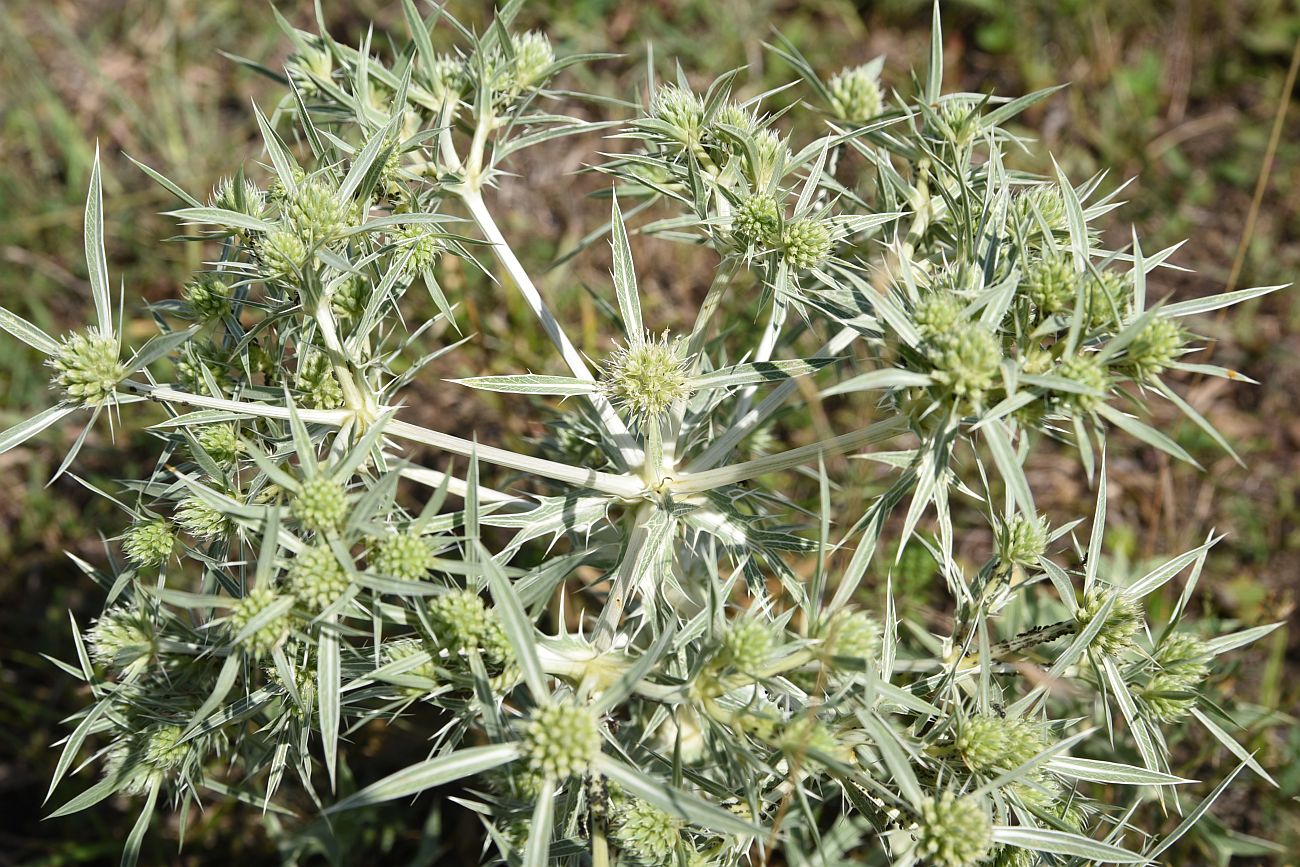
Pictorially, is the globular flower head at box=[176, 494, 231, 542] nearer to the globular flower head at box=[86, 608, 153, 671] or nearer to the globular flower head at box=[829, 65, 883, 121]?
the globular flower head at box=[86, 608, 153, 671]

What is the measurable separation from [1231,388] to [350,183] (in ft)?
10.9

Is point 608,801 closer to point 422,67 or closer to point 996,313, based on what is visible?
point 996,313

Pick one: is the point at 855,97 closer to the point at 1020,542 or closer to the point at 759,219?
the point at 759,219

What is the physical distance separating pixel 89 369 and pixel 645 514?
0.95m

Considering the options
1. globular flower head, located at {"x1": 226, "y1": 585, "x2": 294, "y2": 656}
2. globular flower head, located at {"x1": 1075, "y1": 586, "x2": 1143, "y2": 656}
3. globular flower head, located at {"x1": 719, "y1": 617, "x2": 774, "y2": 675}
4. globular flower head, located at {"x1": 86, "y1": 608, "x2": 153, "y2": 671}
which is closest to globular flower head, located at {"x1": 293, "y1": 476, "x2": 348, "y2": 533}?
globular flower head, located at {"x1": 226, "y1": 585, "x2": 294, "y2": 656}

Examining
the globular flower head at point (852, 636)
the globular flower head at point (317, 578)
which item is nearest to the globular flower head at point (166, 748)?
the globular flower head at point (317, 578)

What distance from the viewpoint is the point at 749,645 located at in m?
1.32

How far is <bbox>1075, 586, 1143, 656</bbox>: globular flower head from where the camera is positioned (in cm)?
159

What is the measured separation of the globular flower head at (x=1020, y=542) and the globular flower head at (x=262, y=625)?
1197 mm

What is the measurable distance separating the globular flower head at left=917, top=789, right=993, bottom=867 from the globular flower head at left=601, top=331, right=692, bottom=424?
2.46ft

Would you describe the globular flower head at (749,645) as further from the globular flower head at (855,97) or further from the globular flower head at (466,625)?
the globular flower head at (855,97)

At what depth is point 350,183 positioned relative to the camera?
151 cm

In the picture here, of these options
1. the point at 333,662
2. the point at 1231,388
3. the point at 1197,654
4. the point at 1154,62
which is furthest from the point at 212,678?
the point at 1154,62

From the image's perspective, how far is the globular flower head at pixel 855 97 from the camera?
199 centimetres
